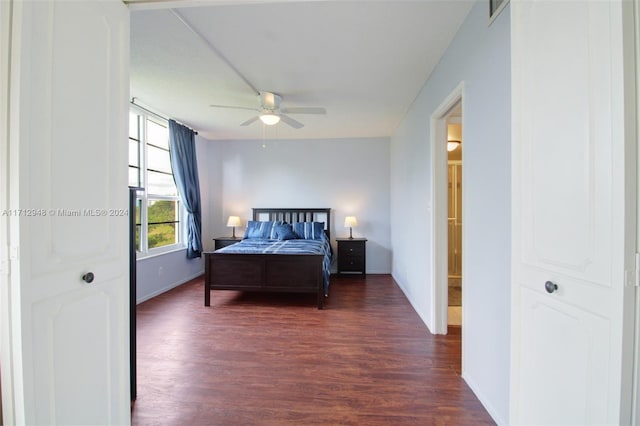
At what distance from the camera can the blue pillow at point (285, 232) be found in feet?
15.6

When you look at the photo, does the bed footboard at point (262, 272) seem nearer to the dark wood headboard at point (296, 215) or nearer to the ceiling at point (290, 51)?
the dark wood headboard at point (296, 215)

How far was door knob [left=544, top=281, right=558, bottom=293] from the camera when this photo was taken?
93 cm

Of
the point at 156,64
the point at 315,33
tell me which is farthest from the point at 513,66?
the point at 156,64

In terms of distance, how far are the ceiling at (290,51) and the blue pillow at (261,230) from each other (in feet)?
6.50

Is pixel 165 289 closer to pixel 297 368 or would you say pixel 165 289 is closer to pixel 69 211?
pixel 297 368

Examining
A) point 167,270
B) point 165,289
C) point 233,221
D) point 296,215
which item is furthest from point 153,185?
point 296,215

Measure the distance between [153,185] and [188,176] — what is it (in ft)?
1.89

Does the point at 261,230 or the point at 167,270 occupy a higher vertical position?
the point at 261,230

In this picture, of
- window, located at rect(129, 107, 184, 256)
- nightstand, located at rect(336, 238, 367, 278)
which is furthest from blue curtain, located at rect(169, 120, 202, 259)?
nightstand, located at rect(336, 238, 367, 278)

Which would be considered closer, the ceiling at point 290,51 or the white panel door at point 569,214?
the white panel door at point 569,214

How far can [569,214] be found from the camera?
88cm

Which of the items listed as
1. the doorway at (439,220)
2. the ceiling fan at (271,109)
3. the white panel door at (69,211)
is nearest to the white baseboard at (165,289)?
the ceiling fan at (271,109)

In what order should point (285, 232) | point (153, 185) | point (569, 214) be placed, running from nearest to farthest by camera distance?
point (569, 214), point (153, 185), point (285, 232)

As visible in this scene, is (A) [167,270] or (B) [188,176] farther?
(B) [188,176]
